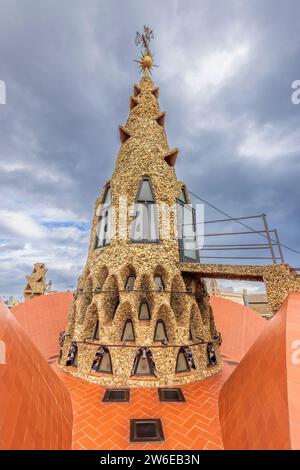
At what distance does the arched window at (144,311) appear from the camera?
29.0 feet

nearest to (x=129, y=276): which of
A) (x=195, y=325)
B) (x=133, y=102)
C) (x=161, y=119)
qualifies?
(x=195, y=325)

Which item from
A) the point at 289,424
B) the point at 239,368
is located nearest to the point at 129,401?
the point at 239,368

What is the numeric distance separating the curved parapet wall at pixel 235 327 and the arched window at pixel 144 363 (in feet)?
16.8

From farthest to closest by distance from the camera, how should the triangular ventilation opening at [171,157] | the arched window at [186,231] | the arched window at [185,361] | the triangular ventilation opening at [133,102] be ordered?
the triangular ventilation opening at [133,102] → the triangular ventilation opening at [171,157] → the arched window at [186,231] → the arched window at [185,361]

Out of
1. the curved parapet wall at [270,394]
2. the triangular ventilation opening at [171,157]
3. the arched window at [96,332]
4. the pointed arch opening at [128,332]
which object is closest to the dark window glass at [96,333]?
the arched window at [96,332]

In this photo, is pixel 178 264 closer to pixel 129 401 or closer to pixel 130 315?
pixel 130 315

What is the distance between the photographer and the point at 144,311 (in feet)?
29.2

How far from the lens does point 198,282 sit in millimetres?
10438

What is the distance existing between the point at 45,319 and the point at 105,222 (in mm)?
7063

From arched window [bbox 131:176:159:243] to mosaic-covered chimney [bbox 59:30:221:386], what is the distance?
0.15 feet

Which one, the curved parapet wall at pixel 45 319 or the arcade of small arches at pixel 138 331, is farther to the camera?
the curved parapet wall at pixel 45 319

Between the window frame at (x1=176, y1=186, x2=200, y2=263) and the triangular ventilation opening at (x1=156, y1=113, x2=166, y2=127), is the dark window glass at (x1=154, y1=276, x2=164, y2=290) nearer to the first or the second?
the window frame at (x1=176, y1=186, x2=200, y2=263)

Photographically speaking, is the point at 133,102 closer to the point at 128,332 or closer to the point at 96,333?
the point at 128,332

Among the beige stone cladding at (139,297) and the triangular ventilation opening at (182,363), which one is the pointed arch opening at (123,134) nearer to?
the beige stone cladding at (139,297)
